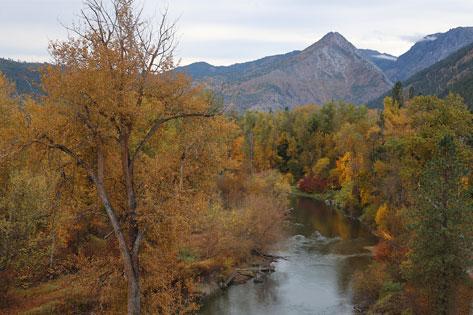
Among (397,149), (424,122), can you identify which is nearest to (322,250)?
(397,149)

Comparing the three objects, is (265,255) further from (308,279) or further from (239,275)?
(308,279)

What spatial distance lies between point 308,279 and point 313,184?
45.6m

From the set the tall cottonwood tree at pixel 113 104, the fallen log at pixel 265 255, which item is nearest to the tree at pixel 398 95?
the fallen log at pixel 265 255

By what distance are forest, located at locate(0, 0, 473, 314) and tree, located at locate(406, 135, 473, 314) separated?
0.07m

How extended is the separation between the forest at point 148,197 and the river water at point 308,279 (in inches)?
71.3

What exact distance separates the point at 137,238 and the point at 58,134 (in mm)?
3416

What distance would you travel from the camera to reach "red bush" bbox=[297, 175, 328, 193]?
3150 inches

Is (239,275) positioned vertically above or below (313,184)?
below

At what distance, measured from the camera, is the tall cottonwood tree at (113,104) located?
474 inches

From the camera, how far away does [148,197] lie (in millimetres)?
12609

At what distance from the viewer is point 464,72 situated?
7343 inches

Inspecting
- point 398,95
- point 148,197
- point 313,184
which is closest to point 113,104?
point 148,197

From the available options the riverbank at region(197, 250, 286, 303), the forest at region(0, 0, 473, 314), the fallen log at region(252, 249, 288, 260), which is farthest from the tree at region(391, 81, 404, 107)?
the riverbank at region(197, 250, 286, 303)

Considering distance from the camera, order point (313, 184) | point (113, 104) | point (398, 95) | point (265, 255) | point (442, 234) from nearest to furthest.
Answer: point (113, 104) → point (442, 234) → point (265, 255) → point (398, 95) → point (313, 184)
